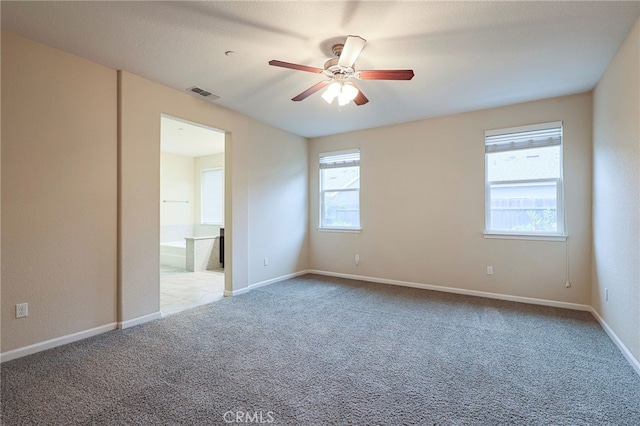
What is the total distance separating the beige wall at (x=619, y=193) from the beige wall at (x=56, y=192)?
461 centimetres

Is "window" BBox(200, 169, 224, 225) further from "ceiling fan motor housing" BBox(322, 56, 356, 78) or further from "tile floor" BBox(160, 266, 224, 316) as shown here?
"ceiling fan motor housing" BBox(322, 56, 356, 78)

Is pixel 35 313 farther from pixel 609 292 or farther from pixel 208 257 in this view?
pixel 609 292

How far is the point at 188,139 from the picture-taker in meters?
6.28

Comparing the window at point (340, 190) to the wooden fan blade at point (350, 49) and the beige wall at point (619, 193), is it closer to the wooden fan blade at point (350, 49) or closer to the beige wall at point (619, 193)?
the wooden fan blade at point (350, 49)

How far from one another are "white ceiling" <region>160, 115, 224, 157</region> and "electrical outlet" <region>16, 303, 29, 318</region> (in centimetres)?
314

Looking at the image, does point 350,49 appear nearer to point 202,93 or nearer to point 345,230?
point 202,93

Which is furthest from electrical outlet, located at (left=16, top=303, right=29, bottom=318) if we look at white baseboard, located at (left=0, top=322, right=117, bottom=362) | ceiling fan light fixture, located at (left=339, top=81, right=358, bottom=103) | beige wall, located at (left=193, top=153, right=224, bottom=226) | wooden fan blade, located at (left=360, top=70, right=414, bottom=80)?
beige wall, located at (left=193, top=153, right=224, bottom=226)

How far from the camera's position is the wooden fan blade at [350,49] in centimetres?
225

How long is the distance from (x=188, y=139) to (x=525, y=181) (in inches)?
230

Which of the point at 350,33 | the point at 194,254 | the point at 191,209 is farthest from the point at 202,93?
the point at 191,209

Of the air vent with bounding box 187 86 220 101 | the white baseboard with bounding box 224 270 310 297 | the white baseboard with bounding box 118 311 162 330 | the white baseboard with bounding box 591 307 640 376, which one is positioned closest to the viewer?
the white baseboard with bounding box 591 307 640 376

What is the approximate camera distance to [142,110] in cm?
340

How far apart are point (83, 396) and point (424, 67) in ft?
12.6

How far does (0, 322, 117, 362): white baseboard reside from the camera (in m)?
2.54
